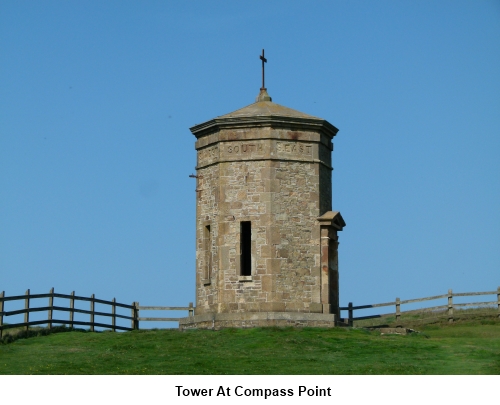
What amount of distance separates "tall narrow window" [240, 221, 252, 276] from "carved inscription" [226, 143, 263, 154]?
6.85 feet

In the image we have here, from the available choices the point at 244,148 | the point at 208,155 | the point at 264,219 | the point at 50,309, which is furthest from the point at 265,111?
the point at 50,309

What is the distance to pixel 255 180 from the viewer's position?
29.9 m

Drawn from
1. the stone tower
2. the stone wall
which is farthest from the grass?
the stone wall

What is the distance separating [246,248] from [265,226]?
107 centimetres

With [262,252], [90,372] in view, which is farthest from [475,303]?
[90,372]

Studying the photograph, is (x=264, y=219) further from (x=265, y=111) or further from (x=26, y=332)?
(x=26, y=332)

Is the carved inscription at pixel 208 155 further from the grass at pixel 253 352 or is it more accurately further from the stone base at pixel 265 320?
the grass at pixel 253 352

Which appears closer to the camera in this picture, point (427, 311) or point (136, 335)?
point (136, 335)

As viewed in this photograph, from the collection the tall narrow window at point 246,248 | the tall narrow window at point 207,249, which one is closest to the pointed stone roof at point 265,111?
the tall narrow window at point 246,248

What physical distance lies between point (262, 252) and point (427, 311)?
7683mm

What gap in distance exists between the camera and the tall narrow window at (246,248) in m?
29.9

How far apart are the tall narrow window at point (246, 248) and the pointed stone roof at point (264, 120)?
9.57ft

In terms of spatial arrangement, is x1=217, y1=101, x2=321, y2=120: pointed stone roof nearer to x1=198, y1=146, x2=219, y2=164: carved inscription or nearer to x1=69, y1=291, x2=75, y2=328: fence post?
x1=198, y1=146, x2=219, y2=164: carved inscription
